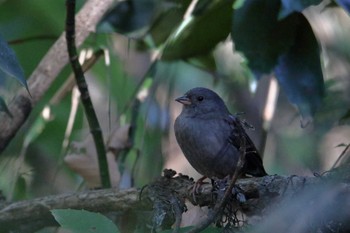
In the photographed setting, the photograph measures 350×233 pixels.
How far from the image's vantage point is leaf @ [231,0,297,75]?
2834 millimetres

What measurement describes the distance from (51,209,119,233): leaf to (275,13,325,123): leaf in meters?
1.47

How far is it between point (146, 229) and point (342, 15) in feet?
7.78

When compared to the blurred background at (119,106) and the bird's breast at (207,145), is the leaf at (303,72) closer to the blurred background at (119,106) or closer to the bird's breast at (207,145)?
the blurred background at (119,106)

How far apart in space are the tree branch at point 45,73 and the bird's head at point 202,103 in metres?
0.73

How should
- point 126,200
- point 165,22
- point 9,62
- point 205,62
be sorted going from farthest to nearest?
point 205,62, point 165,22, point 126,200, point 9,62

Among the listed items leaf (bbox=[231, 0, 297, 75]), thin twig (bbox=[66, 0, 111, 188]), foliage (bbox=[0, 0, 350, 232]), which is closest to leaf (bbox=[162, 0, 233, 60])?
foliage (bbox=[0, 0, 350, 232])

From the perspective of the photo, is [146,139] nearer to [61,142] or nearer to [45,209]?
[61,142]

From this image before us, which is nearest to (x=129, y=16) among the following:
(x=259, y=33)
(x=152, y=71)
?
(x=152, y=71)

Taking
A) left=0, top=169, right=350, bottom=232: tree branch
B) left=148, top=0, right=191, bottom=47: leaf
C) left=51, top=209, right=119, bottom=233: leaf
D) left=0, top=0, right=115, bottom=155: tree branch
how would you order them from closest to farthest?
left=51, top=209, right=119, bottom=233: leaf, left=0, top=169, right=350, bottom=232: tree branch, left=0, top=0, right=115, bottom=155: tree branch, left=148, top=0, right=191, bottom=47: leaf

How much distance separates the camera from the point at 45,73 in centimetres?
317

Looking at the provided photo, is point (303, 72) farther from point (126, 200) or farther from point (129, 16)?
point (129, 16)

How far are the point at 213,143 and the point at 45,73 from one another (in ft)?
2.77

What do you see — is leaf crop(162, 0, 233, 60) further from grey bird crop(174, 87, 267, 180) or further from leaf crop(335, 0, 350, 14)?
leaf crop(335, 0, 350, 14)

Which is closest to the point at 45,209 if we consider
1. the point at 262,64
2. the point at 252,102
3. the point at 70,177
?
the point at 262,64
